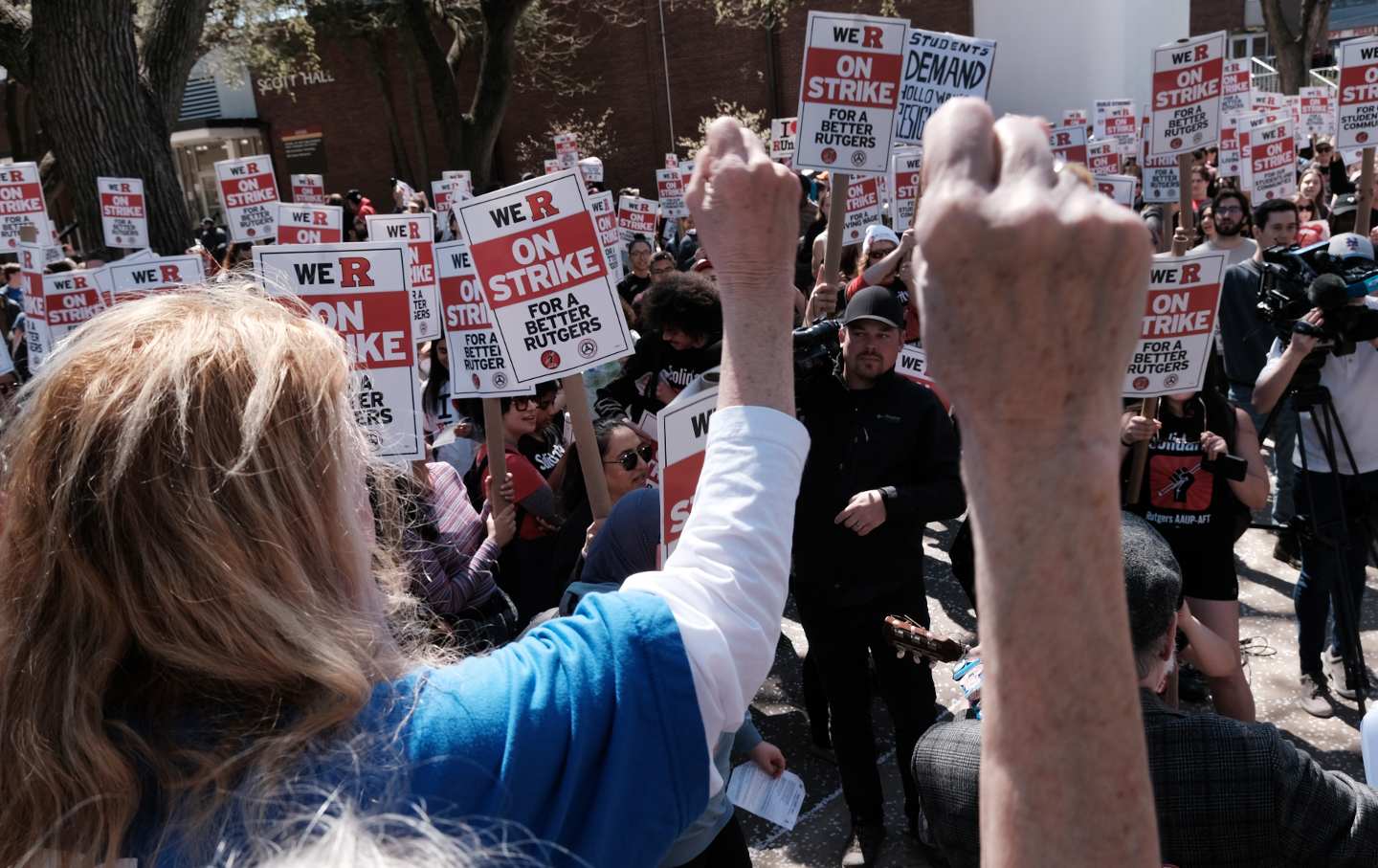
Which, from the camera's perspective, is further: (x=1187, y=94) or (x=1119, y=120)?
(x=1119, y=120)

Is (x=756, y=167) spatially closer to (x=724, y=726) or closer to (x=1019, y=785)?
(x=724, y=726)

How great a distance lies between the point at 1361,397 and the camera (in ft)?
16.1

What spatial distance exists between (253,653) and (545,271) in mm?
2991

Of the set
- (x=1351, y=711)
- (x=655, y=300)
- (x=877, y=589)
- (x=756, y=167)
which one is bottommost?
(x=1351, y=711)

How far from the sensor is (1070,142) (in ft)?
40.9

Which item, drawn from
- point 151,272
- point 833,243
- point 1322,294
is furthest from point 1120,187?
point 151,272

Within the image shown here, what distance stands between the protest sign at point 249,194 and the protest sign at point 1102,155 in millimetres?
8499

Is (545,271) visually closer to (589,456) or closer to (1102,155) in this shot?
(589,456)

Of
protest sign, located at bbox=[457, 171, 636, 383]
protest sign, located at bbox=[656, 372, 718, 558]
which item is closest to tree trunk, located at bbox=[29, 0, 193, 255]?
protest sign, located at bbox=[457, 171, 636, 383]

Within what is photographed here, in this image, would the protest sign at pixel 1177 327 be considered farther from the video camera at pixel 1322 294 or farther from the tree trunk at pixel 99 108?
the tree trunk at pixel 99 108

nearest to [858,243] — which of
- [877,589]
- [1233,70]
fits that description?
[877,589]

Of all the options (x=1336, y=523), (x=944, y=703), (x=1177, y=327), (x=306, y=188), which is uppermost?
(x=306, y=188)

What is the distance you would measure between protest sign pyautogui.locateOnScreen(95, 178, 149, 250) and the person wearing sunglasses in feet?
Result: 21.9

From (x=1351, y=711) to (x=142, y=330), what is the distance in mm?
5230
